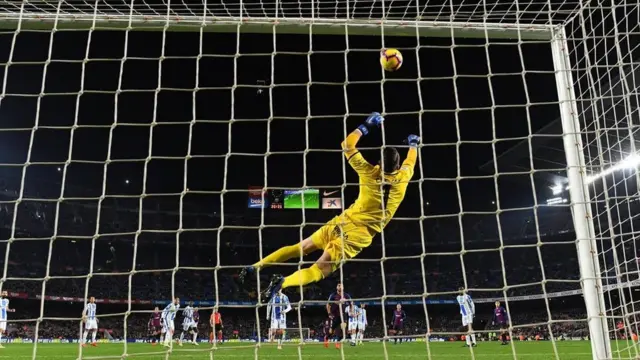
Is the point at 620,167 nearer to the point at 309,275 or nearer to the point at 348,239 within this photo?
the point at 348,239

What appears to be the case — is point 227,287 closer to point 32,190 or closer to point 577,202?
point 32,190

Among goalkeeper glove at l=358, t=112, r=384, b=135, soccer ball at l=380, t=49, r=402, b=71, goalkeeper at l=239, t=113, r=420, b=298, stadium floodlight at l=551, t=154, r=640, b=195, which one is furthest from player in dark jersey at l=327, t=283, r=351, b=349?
stadium floodlight at l=551, t=154, r=640, b=195

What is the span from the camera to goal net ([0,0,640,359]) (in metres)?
4.07

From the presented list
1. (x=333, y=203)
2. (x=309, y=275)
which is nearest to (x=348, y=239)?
(x=309, y=275)

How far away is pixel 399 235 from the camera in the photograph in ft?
107

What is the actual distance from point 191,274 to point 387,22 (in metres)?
26.8

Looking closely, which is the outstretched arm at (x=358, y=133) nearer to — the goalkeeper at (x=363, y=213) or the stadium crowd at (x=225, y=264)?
the goalkeeper at (x=363, y=213)

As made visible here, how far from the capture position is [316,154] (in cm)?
1559

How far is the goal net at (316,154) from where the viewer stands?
407 centimetres

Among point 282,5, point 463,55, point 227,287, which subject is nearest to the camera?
point 282,5

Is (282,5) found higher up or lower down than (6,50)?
lower down

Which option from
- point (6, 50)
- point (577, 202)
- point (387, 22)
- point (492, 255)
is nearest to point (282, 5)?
point (387, 22)

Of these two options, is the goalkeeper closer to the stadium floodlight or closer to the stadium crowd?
the stadium floodlight

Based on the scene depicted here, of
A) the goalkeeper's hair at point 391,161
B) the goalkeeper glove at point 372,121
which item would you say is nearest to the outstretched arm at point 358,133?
the goalkeeper glove at point 372,121
